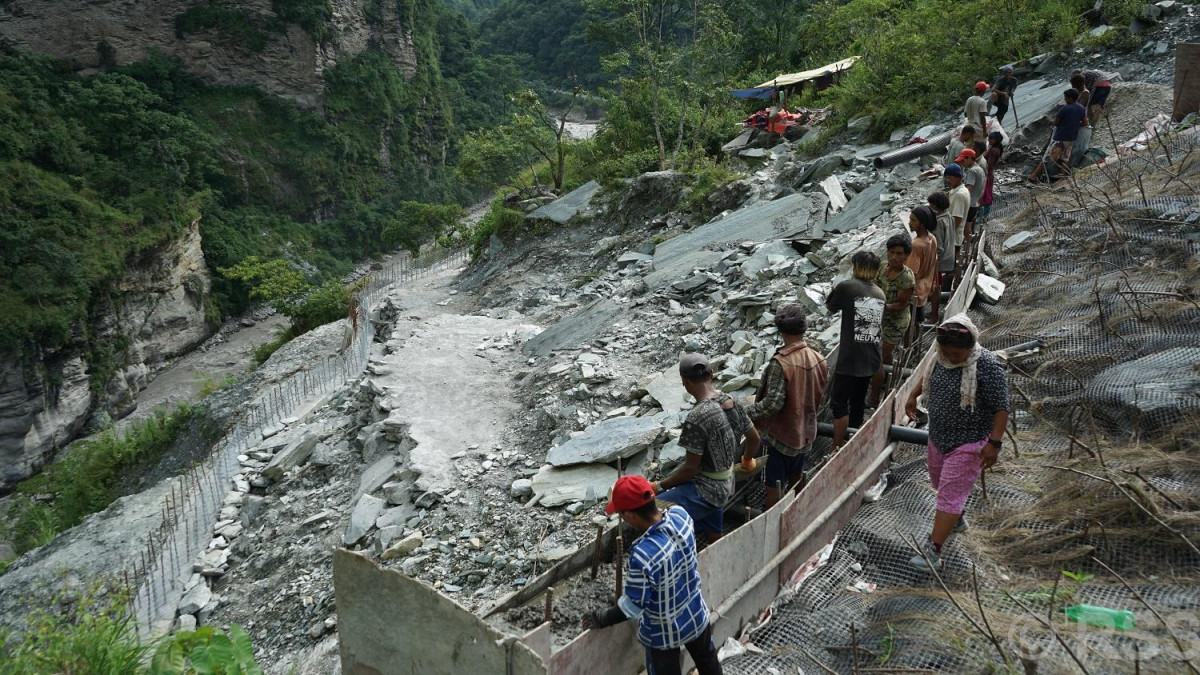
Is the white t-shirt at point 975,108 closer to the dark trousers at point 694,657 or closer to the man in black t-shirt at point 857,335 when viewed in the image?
the man in black t-shirt at point 857,335

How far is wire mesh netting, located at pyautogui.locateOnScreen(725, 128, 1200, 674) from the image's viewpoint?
8.78 feet

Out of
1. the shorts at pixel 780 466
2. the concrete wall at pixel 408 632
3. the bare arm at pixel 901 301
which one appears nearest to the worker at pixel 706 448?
the shorts at pixel 780 466

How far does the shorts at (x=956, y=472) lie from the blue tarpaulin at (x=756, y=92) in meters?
17.8

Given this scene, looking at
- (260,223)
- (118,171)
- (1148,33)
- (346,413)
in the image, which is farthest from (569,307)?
(260,223)

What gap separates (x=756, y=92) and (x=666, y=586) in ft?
63.0

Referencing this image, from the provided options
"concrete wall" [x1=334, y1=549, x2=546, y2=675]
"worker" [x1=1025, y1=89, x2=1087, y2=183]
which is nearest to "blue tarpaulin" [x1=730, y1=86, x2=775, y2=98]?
"worker" [x1=1025, y1=89, x2=1087, y2=183]

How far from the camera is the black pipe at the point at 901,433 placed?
4.10m

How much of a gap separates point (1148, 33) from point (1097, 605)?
12704 millimetres

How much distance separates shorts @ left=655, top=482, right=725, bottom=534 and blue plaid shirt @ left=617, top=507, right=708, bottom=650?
2.69ft

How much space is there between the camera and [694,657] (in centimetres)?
271

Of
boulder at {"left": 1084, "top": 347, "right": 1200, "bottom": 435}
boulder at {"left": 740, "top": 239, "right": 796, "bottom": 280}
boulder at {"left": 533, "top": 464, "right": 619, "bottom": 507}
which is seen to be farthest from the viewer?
boulder at {"left": 740, "top": 239, "right": 796, "bottom": 280}

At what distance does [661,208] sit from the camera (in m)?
13.7

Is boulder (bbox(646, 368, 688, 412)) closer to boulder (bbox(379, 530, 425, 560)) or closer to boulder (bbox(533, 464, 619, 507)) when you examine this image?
boulder (bbox(533, 464, 619, 507))

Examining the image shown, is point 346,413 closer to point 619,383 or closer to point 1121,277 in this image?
point 619,383
